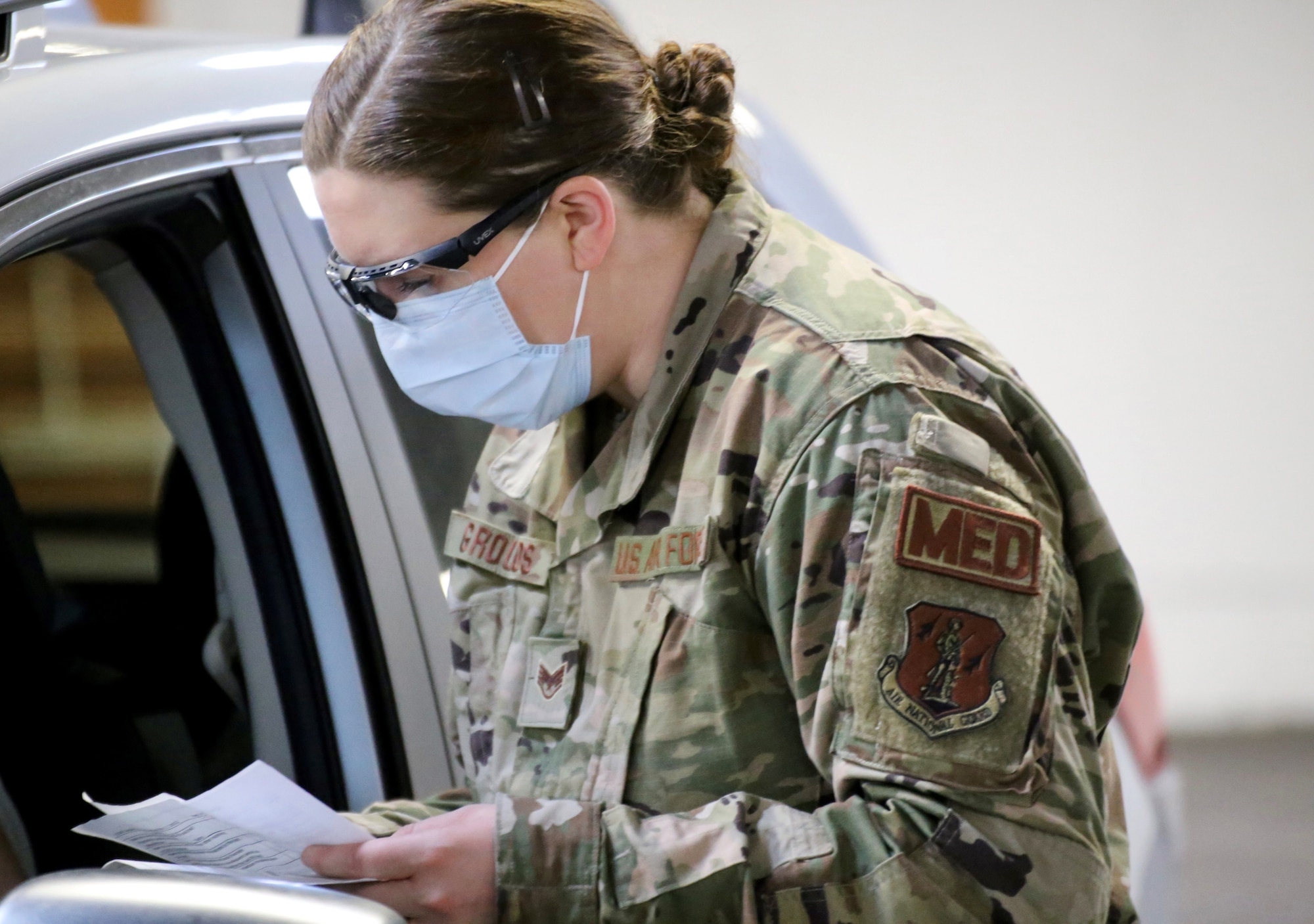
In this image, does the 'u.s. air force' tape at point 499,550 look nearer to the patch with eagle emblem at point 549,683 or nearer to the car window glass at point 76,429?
the patch with eagle emblem at point 549,683

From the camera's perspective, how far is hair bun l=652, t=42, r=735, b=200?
110 centimetres

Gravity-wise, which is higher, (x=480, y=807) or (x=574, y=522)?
(x=574, y=522)

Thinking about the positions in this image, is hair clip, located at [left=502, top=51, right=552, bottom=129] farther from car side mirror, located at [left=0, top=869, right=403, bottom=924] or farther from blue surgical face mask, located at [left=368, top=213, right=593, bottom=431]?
car side mirror, located at [left=0, top=869, right=403, bottom=924]

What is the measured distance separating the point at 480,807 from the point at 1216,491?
3.91 metres

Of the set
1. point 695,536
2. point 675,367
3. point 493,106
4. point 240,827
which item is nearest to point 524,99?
point 493,106

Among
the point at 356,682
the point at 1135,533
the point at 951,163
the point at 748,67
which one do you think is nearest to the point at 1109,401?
the point at 1135,533

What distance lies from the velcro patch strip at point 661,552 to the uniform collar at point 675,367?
0.13 feet

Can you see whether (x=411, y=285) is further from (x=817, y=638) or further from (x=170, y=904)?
(x=170, y=904)

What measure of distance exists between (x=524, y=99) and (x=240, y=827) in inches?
23.0

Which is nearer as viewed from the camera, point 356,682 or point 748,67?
point 356,682

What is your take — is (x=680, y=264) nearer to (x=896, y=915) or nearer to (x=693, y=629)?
(x=693, y=629)

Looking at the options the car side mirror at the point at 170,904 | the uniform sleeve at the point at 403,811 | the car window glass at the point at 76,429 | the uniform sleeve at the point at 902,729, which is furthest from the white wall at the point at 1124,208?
the car side mirror at the point at 170,904

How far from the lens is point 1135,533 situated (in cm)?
438

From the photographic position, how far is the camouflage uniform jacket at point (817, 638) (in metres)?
0.88
